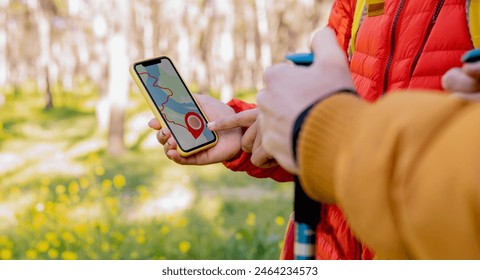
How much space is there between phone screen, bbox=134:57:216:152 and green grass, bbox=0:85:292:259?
2.93 m

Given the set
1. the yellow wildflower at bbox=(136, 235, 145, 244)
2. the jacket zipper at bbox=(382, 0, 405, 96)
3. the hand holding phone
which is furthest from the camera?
the yellow wildflower at bbox=(136, 235, 145, 244)

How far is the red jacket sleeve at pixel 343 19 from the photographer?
5.79 ft

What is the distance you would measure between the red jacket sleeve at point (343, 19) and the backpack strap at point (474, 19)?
42 centimetres

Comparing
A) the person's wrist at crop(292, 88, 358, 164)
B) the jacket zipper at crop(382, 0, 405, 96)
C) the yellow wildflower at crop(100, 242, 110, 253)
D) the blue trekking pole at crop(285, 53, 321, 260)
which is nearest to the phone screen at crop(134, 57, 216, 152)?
the jacket zipper at crop(382, 0, 405, 96)

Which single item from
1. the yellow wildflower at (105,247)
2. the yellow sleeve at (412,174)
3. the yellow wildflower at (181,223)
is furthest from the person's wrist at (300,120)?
the yellow wildflower at (181,223)

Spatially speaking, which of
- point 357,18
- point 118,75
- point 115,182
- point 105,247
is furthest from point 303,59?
point 118,75

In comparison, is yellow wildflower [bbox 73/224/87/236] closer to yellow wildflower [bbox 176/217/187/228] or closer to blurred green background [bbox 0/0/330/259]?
blurred green background [bbox 0/0/330/259]

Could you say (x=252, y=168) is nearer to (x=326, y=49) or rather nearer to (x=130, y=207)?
(x=326, y=49)

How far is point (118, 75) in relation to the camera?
40.4 ft

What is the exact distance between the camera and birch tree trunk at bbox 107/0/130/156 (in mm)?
12203

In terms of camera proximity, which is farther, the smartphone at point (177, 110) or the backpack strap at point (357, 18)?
the smartphone at point (177, 110)

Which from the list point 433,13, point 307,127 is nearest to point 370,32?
point 433,13

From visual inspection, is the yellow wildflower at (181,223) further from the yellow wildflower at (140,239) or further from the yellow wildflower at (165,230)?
the yellow wildflower at (140,239)

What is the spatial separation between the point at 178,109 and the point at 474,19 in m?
0.79
